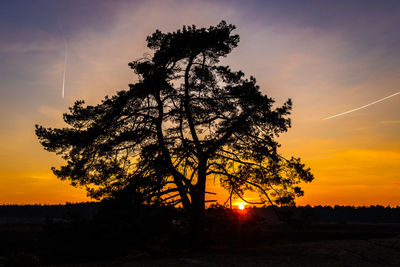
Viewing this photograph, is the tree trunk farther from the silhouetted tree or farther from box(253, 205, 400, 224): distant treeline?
box(253, 205, 400, 224): distant treeline

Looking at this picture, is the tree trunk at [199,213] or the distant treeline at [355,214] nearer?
the tree trunk at [199,213]

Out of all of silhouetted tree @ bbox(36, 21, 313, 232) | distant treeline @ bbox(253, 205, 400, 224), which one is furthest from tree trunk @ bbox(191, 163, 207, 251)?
distant treeline @ bbox(253, 205, 400, 224)

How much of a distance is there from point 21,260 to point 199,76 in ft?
38.3

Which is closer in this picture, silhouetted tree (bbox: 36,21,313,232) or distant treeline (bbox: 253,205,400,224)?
silhouetted tree (bbox: 36,21,313,232)

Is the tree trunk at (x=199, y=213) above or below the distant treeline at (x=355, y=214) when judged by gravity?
below

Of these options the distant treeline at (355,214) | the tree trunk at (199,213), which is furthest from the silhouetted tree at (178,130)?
the distant treeline at (355,214)

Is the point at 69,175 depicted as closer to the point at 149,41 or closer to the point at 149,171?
the point at 149,171

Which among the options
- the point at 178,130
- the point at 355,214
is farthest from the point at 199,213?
the point at 355,214

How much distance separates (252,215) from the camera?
71.3 feet

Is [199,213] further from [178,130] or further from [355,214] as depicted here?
[355,214]

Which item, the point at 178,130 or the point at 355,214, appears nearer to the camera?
the point at 178,130

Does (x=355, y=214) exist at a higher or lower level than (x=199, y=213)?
higher

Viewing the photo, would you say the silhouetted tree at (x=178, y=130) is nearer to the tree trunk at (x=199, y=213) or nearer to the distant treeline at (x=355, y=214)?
the tree trunk at (x=199, y=213)

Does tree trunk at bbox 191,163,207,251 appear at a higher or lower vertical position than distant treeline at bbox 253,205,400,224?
lower
